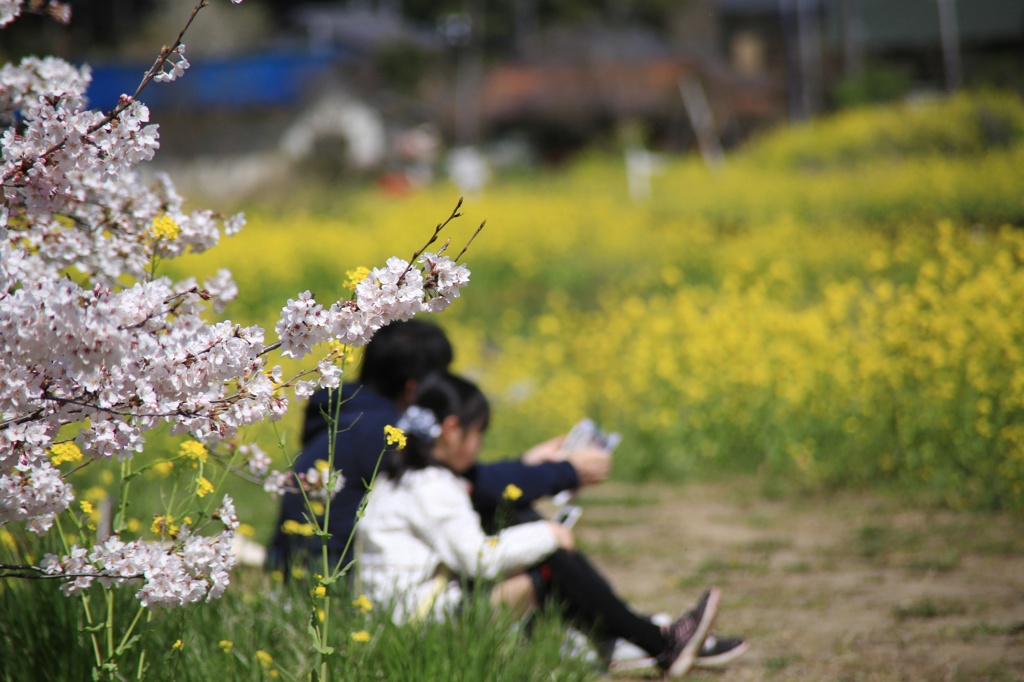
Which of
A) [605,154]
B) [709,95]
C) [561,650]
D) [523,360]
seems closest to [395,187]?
[605,154]

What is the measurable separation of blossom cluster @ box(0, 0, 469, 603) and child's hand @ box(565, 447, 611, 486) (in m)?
1.53

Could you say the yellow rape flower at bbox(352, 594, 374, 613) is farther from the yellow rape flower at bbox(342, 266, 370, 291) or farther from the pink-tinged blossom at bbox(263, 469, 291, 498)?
the yellow rape flower at bbox(342, 266, 370, 291)

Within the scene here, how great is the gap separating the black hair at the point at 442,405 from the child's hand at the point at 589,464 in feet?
1.53

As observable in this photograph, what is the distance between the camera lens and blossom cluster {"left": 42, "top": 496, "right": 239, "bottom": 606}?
1.82 m

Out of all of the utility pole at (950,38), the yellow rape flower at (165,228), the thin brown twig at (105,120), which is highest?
the utility pole at (950,38)

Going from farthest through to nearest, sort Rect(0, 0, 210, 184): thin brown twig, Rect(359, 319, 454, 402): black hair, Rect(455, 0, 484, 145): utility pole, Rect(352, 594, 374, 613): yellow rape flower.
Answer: Rect(455, 0, 484, 145): utility pole → Rect(359, 319, 454, 402): black hair → Rect(352, 594, 374, 613): yellow rape flower → Rect(0, 0, 210, 184): thin brown twig

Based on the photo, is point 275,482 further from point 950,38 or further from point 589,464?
point 950,38

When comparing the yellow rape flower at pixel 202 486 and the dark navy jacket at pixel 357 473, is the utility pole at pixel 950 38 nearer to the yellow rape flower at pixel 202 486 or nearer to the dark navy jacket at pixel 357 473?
the dark navy jacket at pixel 357 473

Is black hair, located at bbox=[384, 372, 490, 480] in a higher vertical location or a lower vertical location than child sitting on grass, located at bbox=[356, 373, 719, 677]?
higher

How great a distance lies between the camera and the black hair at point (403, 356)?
3.22 meters

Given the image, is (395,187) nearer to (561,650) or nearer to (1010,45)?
(1010,45)

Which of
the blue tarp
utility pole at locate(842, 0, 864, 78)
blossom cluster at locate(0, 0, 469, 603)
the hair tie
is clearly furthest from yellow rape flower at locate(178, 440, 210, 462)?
utility pole at locate(842, 0, 864, 78)

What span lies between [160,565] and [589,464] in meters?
1.71

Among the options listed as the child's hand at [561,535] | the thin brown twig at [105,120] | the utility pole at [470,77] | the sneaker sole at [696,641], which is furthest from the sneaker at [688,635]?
the utility pole at [470,77]
